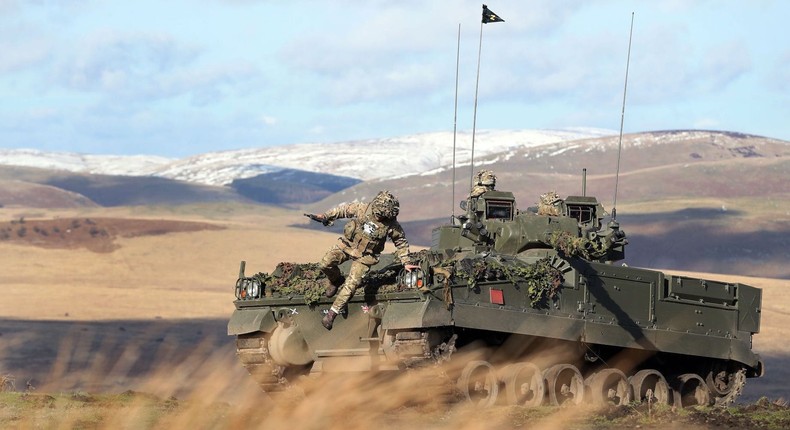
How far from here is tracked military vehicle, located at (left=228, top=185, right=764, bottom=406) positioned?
18.6 m

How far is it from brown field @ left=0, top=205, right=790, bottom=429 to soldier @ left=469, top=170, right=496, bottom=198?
4061 millimetres

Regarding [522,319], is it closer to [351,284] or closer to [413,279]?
[413,279]

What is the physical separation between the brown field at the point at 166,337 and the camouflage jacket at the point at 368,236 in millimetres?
1718

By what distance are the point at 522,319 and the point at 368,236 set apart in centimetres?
228

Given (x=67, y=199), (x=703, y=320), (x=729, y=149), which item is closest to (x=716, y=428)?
(x=703, y=320)

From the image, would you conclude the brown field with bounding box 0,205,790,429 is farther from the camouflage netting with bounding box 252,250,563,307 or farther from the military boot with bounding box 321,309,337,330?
the camouflage netting with bounding box 252,250,563,307

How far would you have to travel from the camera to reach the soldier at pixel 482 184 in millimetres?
22609

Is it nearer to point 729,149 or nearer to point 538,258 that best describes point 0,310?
point 538,258

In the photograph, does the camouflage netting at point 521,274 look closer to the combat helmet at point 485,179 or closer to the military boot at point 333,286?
the military boot at point 333,286

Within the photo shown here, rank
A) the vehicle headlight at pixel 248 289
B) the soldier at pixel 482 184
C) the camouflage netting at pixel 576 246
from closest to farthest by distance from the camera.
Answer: the vehicle headlight at pixel 248 289
the camouflage netting at pixel 576 246
the soldier at pixel 482 184

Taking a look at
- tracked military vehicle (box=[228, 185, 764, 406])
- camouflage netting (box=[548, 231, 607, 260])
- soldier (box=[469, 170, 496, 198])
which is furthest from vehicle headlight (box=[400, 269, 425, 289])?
soldier (box=[469, 170, 496, 198])

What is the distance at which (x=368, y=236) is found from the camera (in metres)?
18.8

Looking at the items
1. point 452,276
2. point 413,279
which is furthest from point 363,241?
point 452,276

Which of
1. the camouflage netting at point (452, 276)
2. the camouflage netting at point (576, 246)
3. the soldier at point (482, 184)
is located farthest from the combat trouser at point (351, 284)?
the soldier at point (482, 184)
